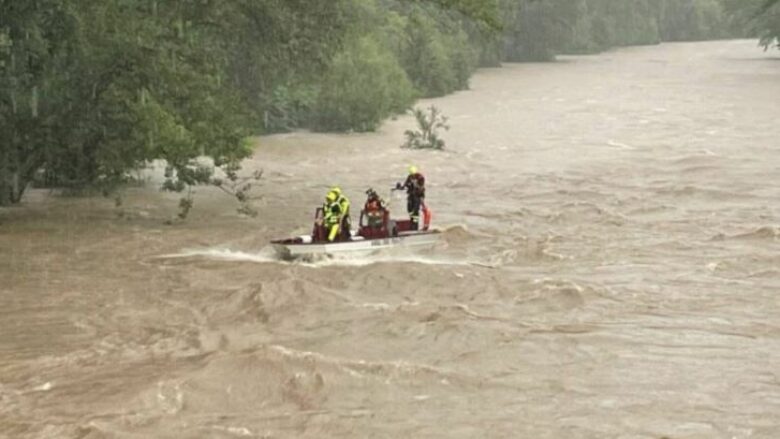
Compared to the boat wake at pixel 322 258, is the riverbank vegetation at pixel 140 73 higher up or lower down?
higher up

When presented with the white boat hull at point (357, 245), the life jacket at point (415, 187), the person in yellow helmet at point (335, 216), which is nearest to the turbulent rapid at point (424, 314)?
the white boat hull at point (357, 245)

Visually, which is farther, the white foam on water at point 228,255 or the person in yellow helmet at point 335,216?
the white foam on water at point 228,255

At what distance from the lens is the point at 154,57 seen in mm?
23719

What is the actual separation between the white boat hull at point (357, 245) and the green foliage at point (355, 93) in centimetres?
2379

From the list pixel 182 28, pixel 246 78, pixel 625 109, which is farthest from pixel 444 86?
pixel 182 28

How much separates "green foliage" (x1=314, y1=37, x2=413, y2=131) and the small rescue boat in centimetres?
2341

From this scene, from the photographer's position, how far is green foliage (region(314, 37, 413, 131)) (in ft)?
151

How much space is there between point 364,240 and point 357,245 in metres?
0.20

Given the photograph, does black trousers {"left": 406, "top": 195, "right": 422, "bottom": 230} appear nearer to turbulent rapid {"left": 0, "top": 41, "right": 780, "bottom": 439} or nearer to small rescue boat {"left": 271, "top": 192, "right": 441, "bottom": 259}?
small rescue boat {"left": 271, "top": 192, "right": 441, "bottom": 259}

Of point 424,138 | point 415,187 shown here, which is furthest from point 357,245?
point 424,138

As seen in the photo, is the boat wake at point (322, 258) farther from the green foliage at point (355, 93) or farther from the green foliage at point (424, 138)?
the green foliage at point (355, 93)

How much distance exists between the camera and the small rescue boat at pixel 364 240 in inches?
819

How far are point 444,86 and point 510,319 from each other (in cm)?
4630

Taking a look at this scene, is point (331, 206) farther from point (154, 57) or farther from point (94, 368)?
point (94, 368)
